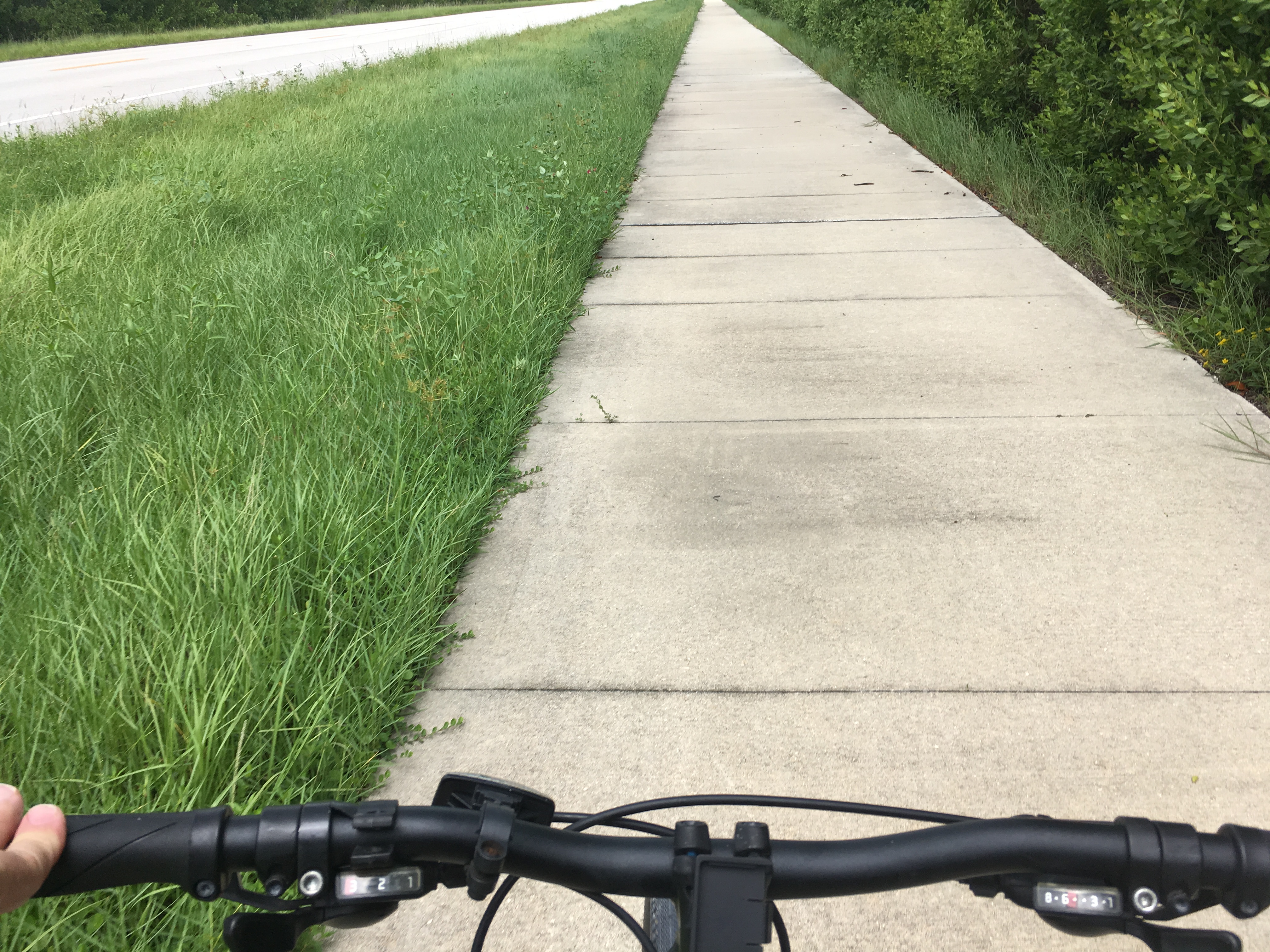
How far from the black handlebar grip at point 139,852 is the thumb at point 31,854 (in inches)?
0.7

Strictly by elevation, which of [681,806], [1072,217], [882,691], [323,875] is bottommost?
[882,691]

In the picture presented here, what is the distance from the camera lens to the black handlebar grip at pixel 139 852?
3.18ft

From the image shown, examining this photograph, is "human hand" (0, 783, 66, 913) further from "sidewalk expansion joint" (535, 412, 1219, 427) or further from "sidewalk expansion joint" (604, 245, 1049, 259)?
"sidewalk expansion joint" (604, 245, 1049, 259)

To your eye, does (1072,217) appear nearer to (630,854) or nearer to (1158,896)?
(1158,896)

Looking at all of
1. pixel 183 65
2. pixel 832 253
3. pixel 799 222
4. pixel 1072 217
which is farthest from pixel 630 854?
pixel 183 65

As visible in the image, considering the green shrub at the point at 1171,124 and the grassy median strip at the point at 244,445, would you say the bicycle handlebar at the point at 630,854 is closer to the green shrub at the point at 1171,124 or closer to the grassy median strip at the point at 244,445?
the grassy median strip at the point at 244,445

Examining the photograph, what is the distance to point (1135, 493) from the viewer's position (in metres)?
3.59

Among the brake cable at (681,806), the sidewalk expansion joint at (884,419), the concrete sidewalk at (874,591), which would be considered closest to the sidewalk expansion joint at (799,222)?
the concrete sidewalk at (874,591)

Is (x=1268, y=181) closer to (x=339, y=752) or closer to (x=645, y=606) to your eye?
(x=645, y=606)

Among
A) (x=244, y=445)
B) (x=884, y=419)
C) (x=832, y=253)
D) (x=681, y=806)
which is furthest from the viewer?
(x=832, y=253)

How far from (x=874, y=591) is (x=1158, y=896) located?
2.20m

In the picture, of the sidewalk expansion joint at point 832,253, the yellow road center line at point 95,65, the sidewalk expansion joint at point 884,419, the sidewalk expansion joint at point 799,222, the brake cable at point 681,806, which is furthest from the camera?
the yellow road center line at point 95,65

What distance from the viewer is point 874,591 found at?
3145 mm

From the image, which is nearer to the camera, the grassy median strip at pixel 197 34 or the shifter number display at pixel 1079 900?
the shifter number display at pixel 1079 900
